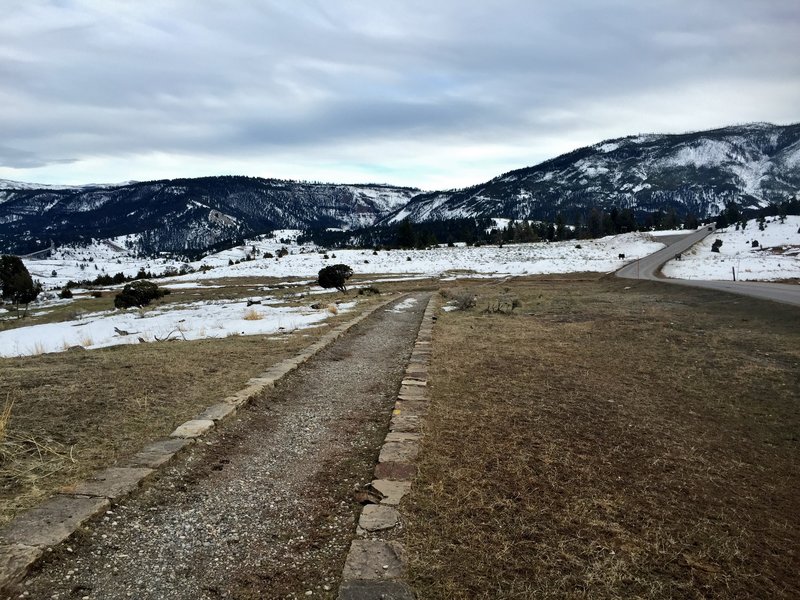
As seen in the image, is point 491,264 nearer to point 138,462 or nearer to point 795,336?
point 795,336

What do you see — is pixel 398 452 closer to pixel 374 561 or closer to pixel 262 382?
pixel 374 561

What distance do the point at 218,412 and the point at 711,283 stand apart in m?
30.7

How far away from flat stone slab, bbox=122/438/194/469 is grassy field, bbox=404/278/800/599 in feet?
8.55

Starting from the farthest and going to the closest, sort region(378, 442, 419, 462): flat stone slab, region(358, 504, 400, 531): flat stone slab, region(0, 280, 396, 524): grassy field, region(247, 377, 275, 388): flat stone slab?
region(247, 377, 275, 388): flat stone slab, region(378, 442, 419, 462): flat stone slab, region(0, 280, 396, 524): grassy field, region(358, 504, 400, 531): flat stone slab

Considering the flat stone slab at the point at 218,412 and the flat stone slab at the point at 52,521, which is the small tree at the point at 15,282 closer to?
the flat stone slab at the point at 218,412

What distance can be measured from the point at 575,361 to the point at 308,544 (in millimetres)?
7487

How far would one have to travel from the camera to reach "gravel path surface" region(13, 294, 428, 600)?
126 inches

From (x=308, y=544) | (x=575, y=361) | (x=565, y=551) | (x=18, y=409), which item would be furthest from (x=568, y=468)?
(x=18, y=409)

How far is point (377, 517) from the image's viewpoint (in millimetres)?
3920

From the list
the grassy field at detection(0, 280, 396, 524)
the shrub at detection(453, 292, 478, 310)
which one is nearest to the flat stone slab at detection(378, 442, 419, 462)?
the grassy field at detection(0, 280, 396, 524)

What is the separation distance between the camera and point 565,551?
349 cm

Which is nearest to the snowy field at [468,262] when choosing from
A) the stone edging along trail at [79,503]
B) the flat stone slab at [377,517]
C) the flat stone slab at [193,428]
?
the flat stone slab at [193,428]

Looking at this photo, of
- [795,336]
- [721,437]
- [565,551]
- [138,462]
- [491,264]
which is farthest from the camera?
[491,264]

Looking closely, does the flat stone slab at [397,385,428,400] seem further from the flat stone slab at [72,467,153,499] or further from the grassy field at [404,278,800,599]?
the flat stone slab at [72,467,153,499]
